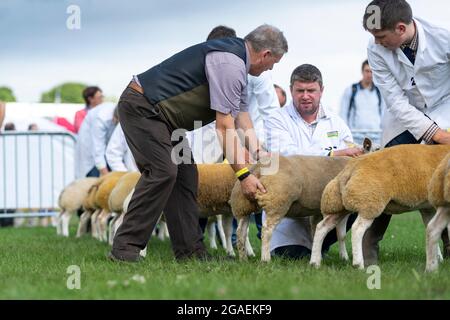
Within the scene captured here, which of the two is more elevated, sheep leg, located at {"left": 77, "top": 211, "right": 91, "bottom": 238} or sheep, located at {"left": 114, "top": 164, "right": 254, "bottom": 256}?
sheep, located at {"left": 114, "top": 164, "right": 254, "bottom": 256}

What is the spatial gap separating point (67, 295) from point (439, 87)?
3.63 m

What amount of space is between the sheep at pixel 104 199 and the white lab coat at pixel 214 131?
1.77 metres

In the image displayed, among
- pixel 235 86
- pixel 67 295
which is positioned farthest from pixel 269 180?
pixel 67 295

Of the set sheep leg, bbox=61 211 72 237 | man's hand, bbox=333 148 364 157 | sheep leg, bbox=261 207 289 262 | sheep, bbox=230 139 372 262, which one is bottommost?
sheep leg, bbox=61 211 72 237

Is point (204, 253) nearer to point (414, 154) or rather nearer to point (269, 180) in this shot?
point (269, 180)

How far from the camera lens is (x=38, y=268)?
22.6 ft

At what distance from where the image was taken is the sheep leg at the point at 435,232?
19.8ft

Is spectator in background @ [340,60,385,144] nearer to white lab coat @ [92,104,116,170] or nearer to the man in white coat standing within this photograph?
white lab coat @ [92,104,116,170]

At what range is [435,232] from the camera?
20.0 feet

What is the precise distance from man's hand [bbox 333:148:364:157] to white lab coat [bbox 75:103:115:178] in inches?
225

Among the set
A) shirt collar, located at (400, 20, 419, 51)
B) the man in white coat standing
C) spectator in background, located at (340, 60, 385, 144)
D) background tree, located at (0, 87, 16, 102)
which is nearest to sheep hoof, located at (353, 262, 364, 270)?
the man in white coat standing

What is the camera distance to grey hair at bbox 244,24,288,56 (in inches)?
262

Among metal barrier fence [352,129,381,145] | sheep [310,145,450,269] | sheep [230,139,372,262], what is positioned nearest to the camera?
sheep [310,145,450,269]

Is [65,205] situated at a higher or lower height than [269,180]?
lower
